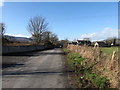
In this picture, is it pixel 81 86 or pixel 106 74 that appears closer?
pixel 81 86

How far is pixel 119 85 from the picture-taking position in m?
7.67

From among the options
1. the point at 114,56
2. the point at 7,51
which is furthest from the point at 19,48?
the point at 114,56

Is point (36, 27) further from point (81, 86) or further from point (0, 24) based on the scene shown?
point (81, 86)

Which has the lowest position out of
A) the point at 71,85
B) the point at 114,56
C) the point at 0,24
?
the point at 71,85

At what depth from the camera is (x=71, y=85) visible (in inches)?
336

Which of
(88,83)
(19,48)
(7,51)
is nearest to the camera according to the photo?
(88,83)

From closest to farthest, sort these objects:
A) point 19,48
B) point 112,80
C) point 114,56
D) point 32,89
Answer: point 32,89
point 112,80
point 114,56
point 19,48

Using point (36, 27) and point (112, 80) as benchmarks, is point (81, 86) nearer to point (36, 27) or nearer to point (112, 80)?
point (112, 80)

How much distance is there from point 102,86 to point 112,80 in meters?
0.56

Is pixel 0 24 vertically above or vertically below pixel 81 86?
above

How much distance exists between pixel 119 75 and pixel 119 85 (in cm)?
69

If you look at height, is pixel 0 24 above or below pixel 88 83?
above

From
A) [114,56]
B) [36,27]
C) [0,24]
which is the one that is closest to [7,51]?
[0,24]

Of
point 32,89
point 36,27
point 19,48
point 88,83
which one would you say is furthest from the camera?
point 36,27
